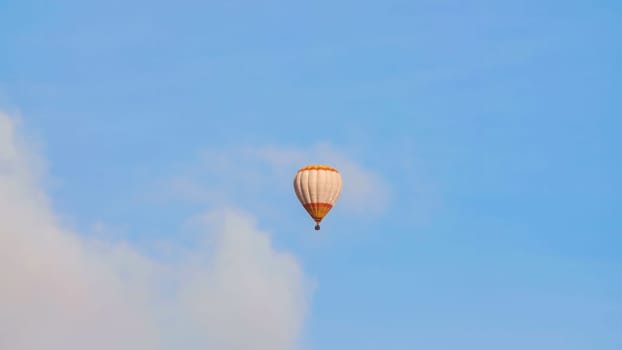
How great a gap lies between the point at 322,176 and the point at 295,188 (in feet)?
12.2

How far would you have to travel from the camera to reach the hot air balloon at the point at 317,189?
115 metres

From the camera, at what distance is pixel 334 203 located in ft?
385

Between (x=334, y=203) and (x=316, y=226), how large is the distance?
4005 mm

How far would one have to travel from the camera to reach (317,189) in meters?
115

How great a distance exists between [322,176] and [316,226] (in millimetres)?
5669

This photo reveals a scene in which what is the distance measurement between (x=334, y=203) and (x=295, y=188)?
4.82m

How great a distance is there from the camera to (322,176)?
115 metres

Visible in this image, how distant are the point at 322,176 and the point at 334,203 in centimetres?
405

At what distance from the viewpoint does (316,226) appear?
378 feet

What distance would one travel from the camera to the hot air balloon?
115 metres

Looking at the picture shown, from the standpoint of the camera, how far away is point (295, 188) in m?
117
